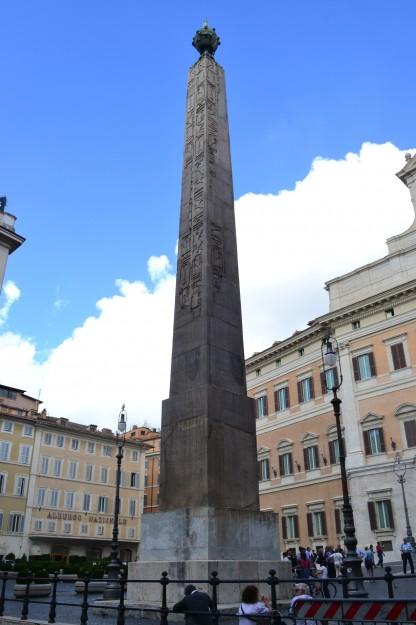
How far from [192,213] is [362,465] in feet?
70.4

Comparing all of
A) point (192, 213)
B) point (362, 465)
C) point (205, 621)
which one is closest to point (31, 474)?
point (362, 465)

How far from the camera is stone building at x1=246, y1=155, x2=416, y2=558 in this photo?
28016 millimetres

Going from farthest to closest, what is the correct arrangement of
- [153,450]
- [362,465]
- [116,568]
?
[153,450] → [362,465] → [116,568]

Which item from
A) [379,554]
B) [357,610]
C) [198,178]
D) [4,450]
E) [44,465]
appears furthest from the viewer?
[44,465]

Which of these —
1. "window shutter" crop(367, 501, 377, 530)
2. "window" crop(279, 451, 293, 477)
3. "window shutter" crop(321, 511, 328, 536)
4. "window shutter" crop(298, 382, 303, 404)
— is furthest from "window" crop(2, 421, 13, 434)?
"window shutter" crop(367, 501, 377, 530)

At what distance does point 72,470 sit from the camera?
47.8 m

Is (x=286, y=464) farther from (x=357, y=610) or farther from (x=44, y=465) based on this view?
(x=357, y=610)

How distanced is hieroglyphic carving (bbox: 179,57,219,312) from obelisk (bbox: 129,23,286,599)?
3 centimetres

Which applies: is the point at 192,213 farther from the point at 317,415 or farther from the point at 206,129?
the point at 317,415

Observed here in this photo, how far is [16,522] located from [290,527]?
22.0 metres

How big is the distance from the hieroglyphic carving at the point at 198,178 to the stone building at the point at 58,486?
36.1 meters

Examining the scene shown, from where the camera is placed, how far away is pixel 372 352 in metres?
30.5

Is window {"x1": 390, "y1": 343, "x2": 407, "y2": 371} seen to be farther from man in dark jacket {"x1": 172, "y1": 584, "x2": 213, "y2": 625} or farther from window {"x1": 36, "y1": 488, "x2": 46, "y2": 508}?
window {"x1": 36, "y1": 488, "x2": 46, "y2": 508}

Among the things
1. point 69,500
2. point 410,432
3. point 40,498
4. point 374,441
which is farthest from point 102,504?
point 410,432
